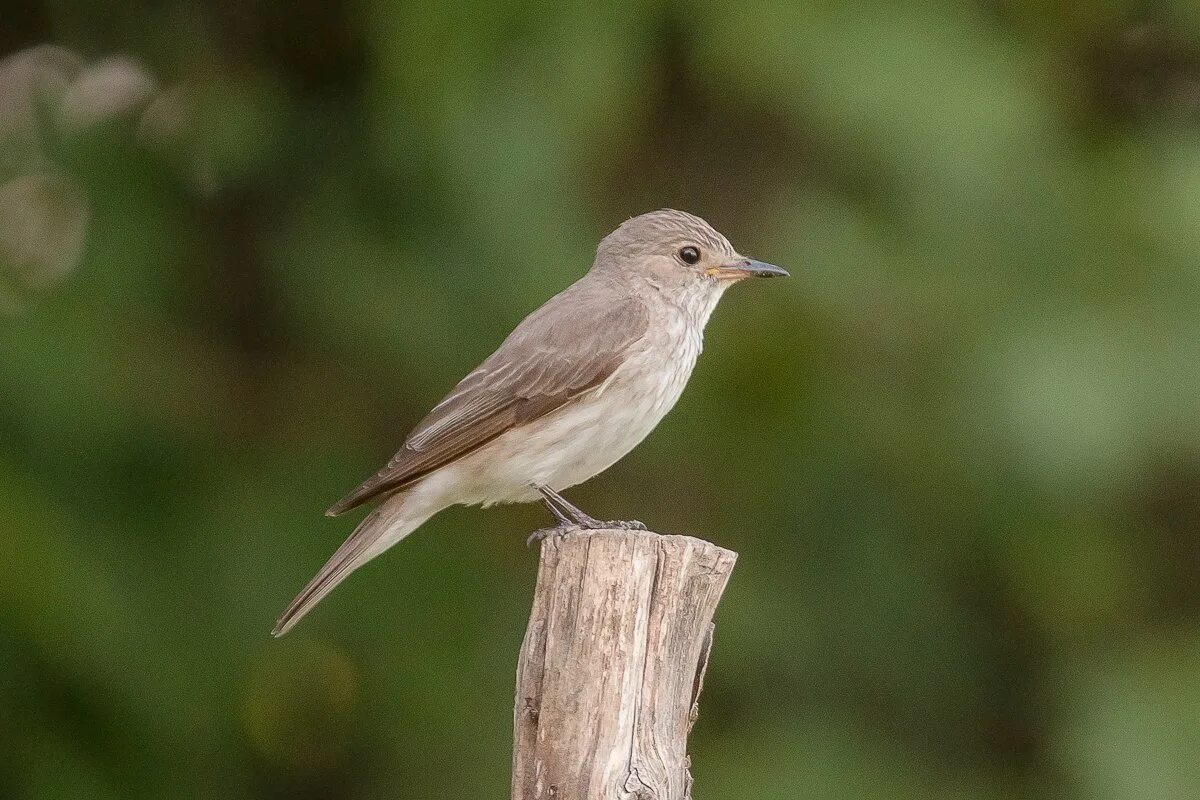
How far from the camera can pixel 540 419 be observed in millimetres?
5945

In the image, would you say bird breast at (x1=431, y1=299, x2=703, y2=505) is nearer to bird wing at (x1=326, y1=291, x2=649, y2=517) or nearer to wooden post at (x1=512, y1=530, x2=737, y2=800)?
bird wing at (x1=326, y1=291, x2=649, y2=517)

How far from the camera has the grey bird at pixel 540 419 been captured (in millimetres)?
5922

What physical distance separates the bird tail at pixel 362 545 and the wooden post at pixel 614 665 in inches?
57.5

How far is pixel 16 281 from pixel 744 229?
2.93m

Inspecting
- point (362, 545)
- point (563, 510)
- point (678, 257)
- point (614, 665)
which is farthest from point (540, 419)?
point (614, 665)

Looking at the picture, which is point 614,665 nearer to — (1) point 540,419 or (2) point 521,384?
(1) point 540,419

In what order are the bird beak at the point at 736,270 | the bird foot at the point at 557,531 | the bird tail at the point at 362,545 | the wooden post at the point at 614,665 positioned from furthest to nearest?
the bird beak at the point at 736,270 < the bird tail at the point at 362,545 < the bird foot at the point at 557,531 < the wooden post at the point at 614,665

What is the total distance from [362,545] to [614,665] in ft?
6.13

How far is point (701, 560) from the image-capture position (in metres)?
4.54

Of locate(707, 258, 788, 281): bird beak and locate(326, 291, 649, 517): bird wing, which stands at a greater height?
locate(707, 258, 788, 281): bird beak

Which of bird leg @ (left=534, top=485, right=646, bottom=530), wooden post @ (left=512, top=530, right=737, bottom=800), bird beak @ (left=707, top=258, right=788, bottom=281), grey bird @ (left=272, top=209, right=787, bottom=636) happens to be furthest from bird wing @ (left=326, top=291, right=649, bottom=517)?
wooden post @ (left=512, top=530, right=737, bottom=800)

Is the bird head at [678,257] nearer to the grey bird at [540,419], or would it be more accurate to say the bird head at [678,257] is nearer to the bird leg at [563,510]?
the grey bird at [540,419]

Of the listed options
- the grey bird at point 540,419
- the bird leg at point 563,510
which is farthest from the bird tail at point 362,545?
the bird leg at point 563,510

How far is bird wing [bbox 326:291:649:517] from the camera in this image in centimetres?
590
